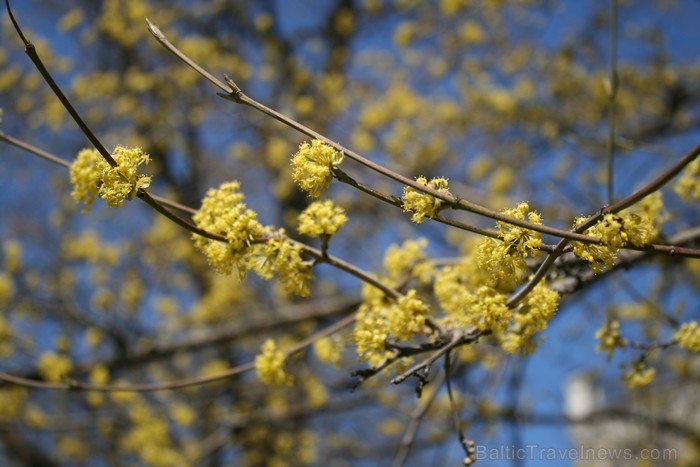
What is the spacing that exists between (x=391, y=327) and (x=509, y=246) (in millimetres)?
563

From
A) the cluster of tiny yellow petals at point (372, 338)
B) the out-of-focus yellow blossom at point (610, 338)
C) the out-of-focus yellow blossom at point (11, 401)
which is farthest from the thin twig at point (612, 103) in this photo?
the out-of-focus yellow blossom at point (11, 401)

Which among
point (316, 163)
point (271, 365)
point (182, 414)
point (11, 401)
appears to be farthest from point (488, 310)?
point (182, 414)

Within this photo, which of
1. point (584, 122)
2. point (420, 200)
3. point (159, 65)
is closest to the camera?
point (420, 200)

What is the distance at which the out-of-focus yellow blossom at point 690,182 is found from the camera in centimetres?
255

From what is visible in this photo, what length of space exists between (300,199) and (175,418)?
12.3 feet

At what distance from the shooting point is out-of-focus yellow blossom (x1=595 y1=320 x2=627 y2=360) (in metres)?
2.39

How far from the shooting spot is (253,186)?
10852mm

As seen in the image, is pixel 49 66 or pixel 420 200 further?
pixel 49 66

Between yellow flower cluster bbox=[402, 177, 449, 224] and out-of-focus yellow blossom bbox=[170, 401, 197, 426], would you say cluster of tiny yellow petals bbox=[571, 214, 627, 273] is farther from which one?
out-of-focus yellow blossom bbox=[170, 401, 197, 426]

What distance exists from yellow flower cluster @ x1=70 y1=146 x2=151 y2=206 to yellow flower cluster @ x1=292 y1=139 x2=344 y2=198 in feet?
1.45

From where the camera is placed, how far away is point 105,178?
1.68 m

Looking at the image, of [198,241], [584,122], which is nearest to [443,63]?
[584,122]

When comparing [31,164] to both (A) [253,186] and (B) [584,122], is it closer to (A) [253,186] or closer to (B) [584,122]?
(A) [253,186]

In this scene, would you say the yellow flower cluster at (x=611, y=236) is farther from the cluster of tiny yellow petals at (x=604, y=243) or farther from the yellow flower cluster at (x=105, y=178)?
the yellow flower cluster at (x=105, y=178)
